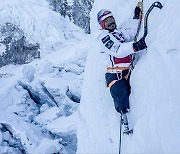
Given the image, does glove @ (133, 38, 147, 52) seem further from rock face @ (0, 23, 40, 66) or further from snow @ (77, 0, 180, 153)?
rock face @ (0, 23, 40, 66)

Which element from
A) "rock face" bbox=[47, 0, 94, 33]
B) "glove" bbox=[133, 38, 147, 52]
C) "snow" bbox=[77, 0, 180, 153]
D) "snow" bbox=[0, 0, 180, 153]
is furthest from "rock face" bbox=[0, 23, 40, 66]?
"glove" bbox=[133, 38, 147, 52]

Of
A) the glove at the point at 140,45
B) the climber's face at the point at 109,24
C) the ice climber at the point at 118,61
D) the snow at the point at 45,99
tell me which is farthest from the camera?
the snow at the point at 45,99

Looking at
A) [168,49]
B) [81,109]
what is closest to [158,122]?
[168,49]

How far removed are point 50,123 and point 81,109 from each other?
7.88m

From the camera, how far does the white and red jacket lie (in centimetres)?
374

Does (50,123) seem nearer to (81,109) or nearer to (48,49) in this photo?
(81,109)

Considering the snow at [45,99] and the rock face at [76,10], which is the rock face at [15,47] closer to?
the snow at [45,99]

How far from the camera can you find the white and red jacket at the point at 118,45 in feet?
12.3

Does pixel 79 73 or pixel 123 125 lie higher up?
pixel 123 125

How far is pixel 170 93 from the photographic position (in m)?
3.22

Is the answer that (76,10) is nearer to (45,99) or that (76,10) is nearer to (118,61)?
(45,99)

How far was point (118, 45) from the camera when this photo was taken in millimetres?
3775

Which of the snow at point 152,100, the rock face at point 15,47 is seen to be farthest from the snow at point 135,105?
the rock face at point 15,47

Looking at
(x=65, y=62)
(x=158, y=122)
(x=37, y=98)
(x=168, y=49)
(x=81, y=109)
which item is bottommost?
(x=37, y=98)
